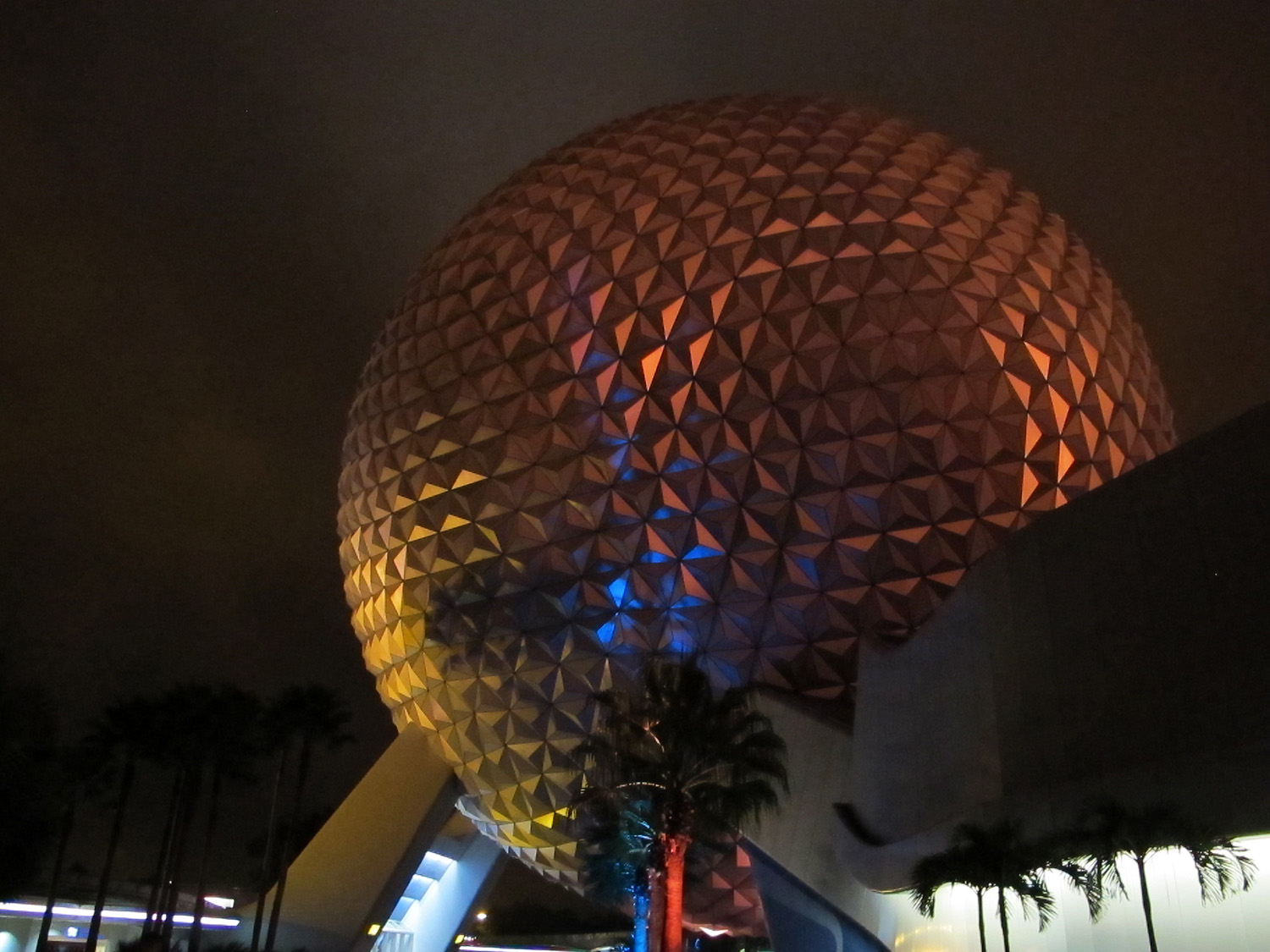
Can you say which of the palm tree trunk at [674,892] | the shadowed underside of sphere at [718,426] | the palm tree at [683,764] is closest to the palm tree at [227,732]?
the shadowed underside of sphere at [718,426]

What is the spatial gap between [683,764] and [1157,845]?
7.18 meters

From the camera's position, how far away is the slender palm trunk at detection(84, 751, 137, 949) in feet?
82.8

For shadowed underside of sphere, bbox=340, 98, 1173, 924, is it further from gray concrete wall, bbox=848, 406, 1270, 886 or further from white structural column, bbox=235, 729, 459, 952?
gray concrete wall, bbox=848, 406, 1270, 886

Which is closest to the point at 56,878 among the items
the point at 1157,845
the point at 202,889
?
the point at 202,889

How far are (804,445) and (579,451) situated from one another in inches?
177

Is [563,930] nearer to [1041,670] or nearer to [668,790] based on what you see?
[668,790]

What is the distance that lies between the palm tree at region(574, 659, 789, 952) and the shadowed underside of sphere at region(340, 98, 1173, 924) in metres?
3.68

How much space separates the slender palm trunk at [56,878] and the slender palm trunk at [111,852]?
3.08 feet

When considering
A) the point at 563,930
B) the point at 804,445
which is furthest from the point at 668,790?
the point at 563,930

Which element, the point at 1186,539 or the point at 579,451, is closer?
the point at 1186,539

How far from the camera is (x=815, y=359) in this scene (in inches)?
830

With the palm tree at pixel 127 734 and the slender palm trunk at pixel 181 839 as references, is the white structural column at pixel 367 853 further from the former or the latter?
the palm tree at pixel 127 734

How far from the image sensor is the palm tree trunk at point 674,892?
52.5 feet

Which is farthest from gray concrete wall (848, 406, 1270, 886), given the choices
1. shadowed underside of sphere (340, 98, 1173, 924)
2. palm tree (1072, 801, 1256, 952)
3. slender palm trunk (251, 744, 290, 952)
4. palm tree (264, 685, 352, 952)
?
palm tree (264, 685, 352, 952)
